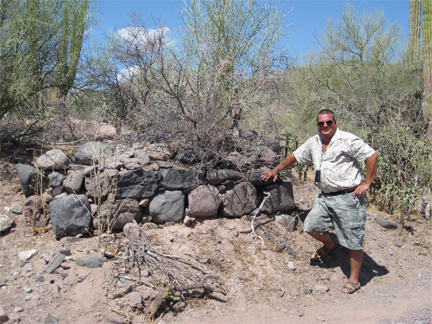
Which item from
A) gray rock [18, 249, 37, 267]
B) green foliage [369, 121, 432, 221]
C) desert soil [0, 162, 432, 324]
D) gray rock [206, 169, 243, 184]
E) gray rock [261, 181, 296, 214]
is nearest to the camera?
desert soil [0, 162, 432, 324]

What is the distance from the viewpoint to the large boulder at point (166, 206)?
13.9 feet

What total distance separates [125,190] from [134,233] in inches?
20.2

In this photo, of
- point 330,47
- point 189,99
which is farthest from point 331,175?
point 330,47

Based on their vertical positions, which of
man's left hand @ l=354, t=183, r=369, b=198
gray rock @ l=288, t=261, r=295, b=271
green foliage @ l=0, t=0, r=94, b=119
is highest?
green foliage @ l=0, t=0, r=94, b=119

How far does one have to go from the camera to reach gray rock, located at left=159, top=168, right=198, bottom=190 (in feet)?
13.9

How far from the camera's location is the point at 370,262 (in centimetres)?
446

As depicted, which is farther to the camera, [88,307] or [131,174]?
[131,174]

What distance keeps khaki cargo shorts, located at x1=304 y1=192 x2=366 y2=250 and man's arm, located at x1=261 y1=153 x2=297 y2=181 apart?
55 centimetres

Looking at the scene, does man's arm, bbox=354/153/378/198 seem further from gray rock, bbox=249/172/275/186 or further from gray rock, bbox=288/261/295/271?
gray rock, bbox=249/172/275/186

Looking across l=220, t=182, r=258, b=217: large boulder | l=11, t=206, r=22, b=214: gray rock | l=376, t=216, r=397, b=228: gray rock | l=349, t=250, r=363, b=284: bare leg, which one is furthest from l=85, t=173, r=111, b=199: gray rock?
l=376, t=216, r=397, b=228: gray rock

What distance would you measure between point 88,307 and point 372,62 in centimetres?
1043

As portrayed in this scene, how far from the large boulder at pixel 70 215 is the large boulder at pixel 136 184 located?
1.33 ft

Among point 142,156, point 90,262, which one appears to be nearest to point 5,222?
point 90,262

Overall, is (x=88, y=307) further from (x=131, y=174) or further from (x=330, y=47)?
(x=330, y=47)
